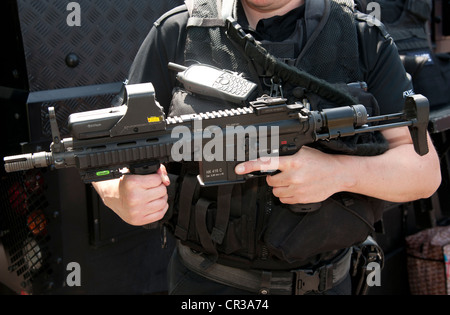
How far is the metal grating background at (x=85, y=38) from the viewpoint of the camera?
1874 millimetres

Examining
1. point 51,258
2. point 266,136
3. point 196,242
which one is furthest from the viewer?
point 51,258

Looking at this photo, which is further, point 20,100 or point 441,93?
point 441,93

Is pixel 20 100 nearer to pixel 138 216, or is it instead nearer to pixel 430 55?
pixel 138 216

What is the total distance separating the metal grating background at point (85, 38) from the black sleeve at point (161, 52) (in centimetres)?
41

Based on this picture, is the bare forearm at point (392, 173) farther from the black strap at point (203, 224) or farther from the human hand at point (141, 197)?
the human hand at point (141, 197)

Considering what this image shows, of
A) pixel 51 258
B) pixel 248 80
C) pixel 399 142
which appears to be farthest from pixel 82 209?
pixel 399 142

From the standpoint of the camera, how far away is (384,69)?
164cm

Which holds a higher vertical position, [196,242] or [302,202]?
[302,202]

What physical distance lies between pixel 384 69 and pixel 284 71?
0.34 metres

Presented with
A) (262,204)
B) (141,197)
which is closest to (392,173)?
(262,204)

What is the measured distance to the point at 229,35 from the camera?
5.49 ft

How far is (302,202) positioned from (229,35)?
0.62 meters

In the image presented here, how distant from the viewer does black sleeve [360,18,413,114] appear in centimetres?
163

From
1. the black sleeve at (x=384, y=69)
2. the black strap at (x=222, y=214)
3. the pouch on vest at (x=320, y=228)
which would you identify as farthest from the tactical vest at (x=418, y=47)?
the black strap at (x=222, y=214)
